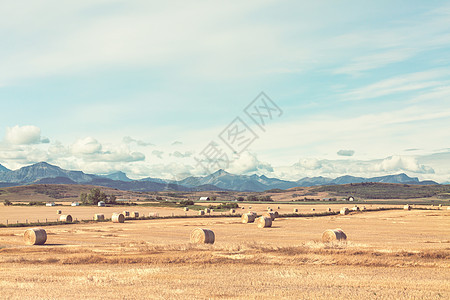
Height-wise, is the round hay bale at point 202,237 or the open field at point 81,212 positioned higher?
the round hay bale at point 202,237

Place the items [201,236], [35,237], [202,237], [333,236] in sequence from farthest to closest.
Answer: [35,237], [333,236], [201,236], [202,237]

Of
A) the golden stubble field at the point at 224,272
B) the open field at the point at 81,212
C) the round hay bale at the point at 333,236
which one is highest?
the round hay bale at the point at 333,236

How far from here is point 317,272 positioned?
22.0m

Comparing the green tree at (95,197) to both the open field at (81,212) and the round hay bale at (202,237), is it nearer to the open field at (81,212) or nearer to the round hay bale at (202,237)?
the open field at (81,212)

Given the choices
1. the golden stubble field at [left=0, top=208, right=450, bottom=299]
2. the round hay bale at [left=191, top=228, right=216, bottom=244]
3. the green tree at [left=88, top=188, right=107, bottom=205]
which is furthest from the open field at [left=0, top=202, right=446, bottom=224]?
the golden stubble field at [left=0, top=208, right=450, bottom=299]

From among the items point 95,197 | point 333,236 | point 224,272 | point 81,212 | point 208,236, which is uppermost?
point 95,197

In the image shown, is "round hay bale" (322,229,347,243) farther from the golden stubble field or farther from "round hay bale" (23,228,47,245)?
"round hay bale" (23,228,47,245)

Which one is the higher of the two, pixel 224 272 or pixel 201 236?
pixel 201 236

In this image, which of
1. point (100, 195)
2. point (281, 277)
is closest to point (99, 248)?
point (281, 277)

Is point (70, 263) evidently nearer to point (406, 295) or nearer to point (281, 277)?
point (281, 277)

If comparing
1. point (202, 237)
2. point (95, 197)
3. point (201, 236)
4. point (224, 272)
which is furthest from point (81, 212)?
point (224, 272)

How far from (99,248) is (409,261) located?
722 inches

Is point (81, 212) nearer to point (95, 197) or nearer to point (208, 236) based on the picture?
point (95, 197)

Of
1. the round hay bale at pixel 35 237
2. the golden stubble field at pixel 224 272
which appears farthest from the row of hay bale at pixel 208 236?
the round hay bale at pixel 35 237
